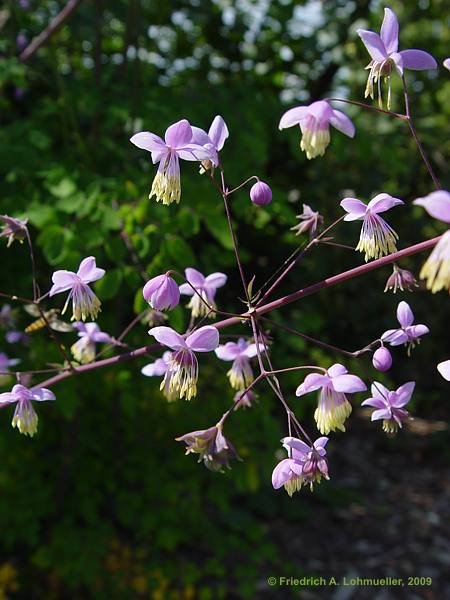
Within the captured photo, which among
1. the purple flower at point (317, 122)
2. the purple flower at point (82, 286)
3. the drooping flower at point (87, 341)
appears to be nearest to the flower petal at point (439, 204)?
the purple flower at point (317, 122)

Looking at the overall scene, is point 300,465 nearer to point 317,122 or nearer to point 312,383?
point 312,383

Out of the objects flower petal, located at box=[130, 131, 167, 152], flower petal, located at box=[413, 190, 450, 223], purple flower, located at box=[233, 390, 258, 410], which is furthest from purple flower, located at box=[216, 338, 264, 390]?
flower petal, located at box=[413, 190, 450, 223]

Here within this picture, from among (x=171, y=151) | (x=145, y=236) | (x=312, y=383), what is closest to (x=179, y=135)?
(x=171, y=151)

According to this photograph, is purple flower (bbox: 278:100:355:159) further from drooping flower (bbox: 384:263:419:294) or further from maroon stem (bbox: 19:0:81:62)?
maroon stem (bbox: 19:0:81:62)

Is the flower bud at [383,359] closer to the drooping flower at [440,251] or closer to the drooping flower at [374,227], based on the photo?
the drooping flower at [374,227]

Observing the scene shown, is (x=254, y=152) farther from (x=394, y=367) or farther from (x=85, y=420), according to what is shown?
(x=394, y=367)

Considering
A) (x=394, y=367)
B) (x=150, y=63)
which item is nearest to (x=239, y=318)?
(x=150, y=63)
